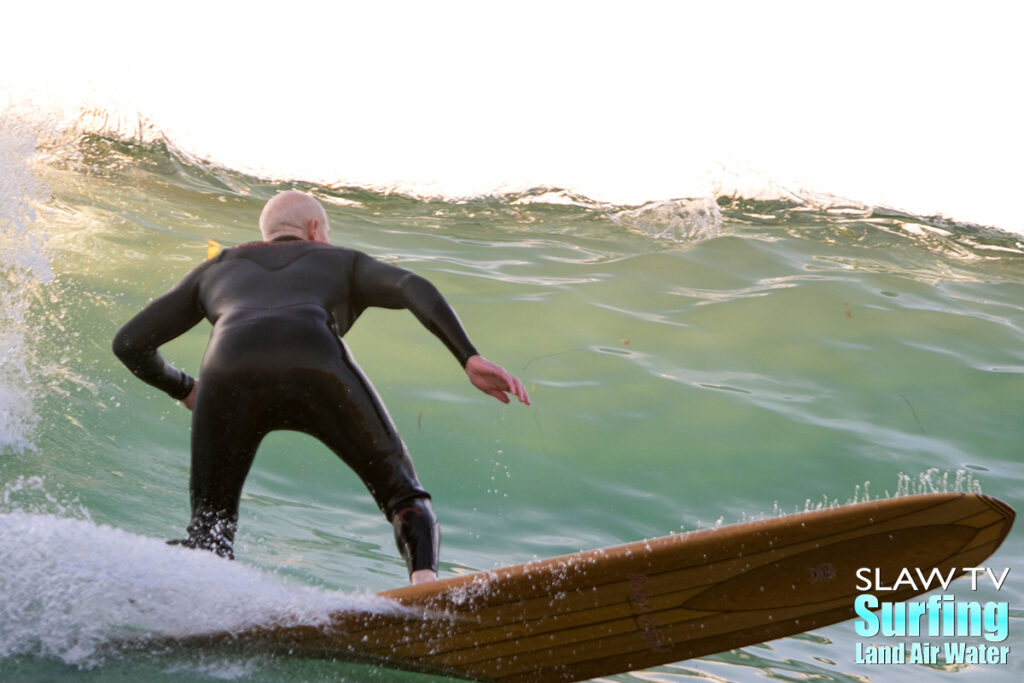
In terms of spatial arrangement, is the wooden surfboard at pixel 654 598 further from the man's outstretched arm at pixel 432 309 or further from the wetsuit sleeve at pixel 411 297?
the wetsuit sleeve at pixel 411 297

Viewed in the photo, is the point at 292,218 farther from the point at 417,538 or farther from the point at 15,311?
the point at 15,311

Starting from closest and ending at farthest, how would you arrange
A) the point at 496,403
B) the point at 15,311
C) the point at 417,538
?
the point at 417,538 → the point at 15,311 → the point at 496,403

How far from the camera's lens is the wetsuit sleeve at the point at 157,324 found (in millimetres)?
3258

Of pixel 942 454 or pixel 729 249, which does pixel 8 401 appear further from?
pixel 729 249

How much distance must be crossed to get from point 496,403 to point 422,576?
380 cm

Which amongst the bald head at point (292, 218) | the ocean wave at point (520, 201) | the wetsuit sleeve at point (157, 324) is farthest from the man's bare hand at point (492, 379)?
the ocean wave at point (520, 201)

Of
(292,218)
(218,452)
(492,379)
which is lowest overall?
(218,452)

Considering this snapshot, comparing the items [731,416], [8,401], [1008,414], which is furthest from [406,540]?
[1008,414]

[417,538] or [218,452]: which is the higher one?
[218,452]

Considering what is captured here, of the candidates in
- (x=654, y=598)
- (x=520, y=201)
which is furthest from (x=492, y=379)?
(x=520, y=201)

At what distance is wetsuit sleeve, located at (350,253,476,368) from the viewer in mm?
3080

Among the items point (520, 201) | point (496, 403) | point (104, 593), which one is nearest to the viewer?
point (104, 593)

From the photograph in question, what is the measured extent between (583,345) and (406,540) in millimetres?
4843

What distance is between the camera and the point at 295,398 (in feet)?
10.0
